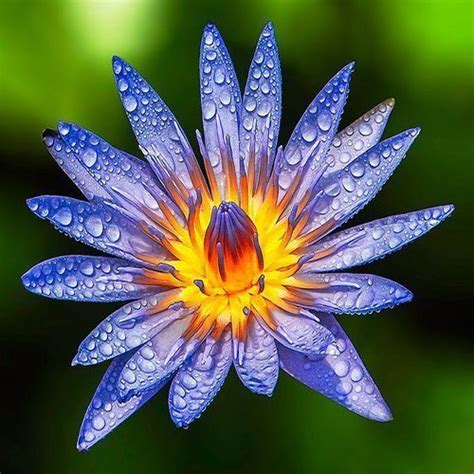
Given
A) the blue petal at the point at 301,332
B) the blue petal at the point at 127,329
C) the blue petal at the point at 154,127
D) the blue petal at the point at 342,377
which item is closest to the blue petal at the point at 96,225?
the blue petal at the point at 127,329

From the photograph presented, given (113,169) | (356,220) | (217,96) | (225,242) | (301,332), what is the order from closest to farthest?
(301,332) → (225,242) → (113,169) → (217,96) → (356,220)

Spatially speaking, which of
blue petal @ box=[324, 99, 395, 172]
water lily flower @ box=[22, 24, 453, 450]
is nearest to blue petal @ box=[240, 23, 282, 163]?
water lily flower @ box=[22, 24, 453, 450]

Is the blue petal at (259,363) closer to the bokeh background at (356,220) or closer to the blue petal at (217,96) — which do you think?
the blue petal at (217,96)

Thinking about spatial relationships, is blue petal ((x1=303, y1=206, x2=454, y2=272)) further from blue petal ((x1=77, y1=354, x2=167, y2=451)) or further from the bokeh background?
the bokeh background

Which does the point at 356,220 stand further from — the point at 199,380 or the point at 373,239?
the point at 199,380

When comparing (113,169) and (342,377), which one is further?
(113,169)

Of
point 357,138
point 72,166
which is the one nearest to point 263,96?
point 357,138
